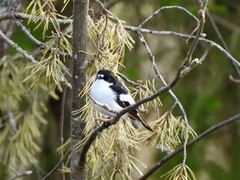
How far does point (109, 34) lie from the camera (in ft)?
8.32

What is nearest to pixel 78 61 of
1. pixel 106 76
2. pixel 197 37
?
pixel 106 76

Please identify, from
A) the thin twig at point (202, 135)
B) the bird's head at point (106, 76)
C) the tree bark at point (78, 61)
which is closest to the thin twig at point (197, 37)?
the thin twig at point (202, 135)

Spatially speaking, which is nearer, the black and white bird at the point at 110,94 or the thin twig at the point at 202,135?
the thin twig at the point at 202,135

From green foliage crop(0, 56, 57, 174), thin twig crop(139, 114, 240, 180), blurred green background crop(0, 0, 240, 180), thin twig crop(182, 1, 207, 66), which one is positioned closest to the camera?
thin twig crop(182, 1, 207, 66)

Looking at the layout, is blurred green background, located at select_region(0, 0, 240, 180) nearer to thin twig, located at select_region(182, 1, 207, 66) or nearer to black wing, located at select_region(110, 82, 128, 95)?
black wing, located at select_region(110, 82, 128, 95)

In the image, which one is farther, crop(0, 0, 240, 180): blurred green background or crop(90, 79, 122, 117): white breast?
crop(0, 0, 240, 180): blurred green background

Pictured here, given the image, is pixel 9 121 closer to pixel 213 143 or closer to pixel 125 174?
pixel 213 143

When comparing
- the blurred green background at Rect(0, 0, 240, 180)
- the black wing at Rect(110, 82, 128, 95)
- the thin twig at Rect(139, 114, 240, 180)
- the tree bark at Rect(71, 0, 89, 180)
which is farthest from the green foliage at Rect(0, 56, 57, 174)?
the thin twig at Rect(139, 114, 240, 180)

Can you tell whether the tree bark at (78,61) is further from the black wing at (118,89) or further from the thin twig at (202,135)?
the thin twig at (202,135)

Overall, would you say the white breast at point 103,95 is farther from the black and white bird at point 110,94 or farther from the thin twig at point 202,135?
the thin twig at point 202,135

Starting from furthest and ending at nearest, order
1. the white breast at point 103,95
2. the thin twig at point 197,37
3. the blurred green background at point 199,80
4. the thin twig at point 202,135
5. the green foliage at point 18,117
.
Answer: the blurred green background at point 199,80 < the green foliage at point 18,117 < the white breast at point 103,95 < the thin twig at point 202,135 < the thin twig at point 197,37

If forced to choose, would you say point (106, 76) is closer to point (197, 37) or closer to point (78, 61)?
point (78, 61)

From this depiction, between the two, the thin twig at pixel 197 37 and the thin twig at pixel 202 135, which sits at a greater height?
the thin twig at pixel 197 37

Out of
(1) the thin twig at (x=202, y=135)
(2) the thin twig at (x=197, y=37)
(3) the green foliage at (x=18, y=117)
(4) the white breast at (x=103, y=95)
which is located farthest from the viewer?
(3) the green foliage at (x=18, y=117)
